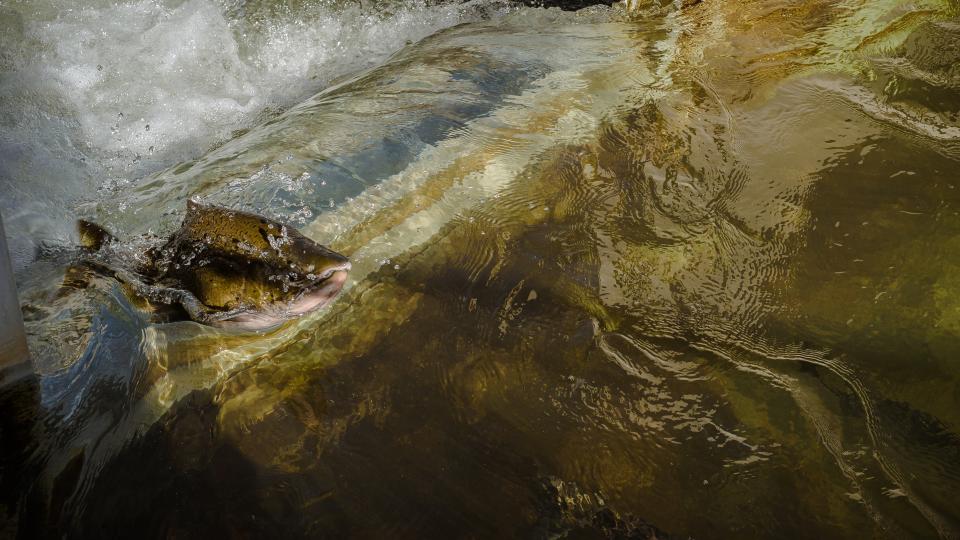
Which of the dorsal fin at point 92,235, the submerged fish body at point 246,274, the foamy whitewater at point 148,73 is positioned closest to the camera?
the submerged fish body at point 246,274

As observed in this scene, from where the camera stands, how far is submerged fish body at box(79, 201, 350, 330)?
2006mm

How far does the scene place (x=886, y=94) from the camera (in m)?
2.98

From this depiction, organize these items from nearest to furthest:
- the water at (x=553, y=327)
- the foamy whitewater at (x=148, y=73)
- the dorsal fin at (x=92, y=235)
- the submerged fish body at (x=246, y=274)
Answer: the water at (x=553, y=327)
the submerged fish body at (x=246, y=274)
the dorsal fin at (x=92, y=235)
the foamy whitewater at (x=148, y=73)

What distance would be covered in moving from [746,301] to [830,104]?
55.7 inches

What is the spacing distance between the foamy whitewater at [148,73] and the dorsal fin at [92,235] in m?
0.47

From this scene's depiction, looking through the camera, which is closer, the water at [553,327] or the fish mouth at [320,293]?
the water at [553,327]


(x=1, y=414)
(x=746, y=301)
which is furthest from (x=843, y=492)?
(x=1, y=414)

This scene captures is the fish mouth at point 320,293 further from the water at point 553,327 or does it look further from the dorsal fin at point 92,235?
the dorsal fin at point 92,235

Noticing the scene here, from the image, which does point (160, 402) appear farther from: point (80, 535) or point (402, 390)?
point (402, 390)

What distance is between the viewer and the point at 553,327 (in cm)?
200

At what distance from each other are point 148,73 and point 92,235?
2114 mm

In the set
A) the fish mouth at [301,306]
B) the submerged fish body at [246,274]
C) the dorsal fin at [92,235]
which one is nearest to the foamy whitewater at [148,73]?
the dorsal fin at [92,235]

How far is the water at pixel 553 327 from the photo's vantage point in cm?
159

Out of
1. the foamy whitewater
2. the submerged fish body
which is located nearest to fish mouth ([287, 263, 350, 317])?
the submerged fish body
